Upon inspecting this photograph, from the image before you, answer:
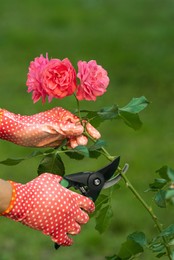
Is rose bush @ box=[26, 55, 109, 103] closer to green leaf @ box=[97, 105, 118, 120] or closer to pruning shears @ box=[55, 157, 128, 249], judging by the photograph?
green leaf @ box=[97, 105, 118, 120]

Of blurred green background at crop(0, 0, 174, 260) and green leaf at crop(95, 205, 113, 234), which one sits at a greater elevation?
green leaf at crop(95, 205, 113, 234)

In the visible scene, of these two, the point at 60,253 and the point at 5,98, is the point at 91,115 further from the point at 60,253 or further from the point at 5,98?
the point at 5,98

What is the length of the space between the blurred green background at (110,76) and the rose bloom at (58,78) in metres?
1.98

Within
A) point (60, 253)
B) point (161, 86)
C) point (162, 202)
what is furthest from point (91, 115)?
point (161, 86)

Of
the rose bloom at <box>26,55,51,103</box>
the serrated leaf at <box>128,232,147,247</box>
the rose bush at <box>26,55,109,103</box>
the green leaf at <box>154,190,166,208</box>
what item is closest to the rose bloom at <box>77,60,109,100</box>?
the rose bush at <box>26,55,109,103</box>

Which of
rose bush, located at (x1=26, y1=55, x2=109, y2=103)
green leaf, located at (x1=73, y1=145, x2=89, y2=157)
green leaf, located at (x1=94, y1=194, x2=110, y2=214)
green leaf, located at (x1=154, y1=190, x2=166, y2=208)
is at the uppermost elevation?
rose bush, located at (x1=26, y1=55, x2=109, y2=103)

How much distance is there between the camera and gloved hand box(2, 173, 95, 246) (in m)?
2.53

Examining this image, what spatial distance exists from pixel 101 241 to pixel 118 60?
312 cm

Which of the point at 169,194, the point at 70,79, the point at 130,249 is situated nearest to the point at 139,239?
the point at 130,249

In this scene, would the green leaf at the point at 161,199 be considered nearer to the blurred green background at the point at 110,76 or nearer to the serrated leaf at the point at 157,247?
the serrated leaf at the point at 157,247

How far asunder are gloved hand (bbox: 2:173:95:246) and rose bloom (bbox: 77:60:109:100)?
0.88 feet

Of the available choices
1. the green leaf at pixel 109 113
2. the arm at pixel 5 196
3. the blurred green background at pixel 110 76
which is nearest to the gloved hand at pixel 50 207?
the arm at pixel 5 196

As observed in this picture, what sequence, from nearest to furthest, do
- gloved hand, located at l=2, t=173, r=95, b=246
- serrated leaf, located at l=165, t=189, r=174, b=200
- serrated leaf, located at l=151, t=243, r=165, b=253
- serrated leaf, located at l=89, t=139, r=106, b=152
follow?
1. serrated leaf, located at l=165, t=189, r=174, b=200
2. gloved hand, located at l=2, t=173, r=95, b=246
3. serrated leaf, located at l=89, t=139, r=106, b=152
4. serrated leaf, located at l=151, t=243, r=165, b=253

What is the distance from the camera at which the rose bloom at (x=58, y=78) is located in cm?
266
